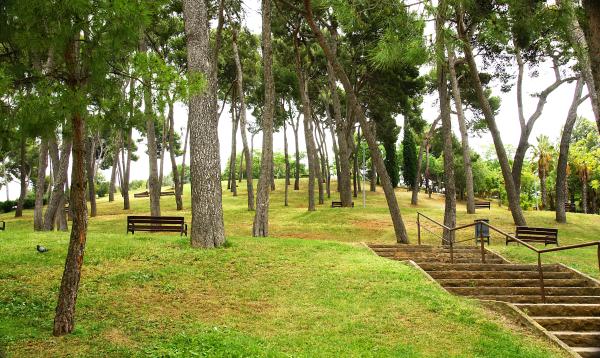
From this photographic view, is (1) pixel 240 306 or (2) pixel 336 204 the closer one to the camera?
(1) pixel 240 306

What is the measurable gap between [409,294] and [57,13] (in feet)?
22.9

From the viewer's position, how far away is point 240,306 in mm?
7855

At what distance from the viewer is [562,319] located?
7438 millimetres

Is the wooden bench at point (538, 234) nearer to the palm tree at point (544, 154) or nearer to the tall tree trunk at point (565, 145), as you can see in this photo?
the tall tree trunk at point (565, 145)

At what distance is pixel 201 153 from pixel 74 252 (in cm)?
562

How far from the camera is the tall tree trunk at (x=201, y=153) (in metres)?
11.3

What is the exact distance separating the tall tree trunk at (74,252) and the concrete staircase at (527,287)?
663 cm

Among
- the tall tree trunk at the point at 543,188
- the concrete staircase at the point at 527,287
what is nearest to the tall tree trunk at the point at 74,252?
the concrete staircase at the point at 527,287

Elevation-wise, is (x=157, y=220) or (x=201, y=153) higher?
(x=201, y=153)

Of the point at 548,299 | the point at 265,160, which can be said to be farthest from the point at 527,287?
the point at 265,160

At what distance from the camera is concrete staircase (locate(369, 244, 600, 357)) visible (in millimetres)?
7379

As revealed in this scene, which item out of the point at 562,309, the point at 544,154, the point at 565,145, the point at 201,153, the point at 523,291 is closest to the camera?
the point at 562,309

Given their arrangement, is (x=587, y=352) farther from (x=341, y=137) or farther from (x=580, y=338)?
(x=341, y=137)

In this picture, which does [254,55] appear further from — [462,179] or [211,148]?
[462,179]
